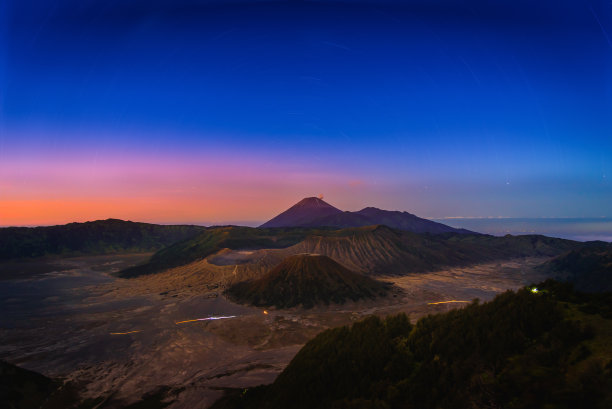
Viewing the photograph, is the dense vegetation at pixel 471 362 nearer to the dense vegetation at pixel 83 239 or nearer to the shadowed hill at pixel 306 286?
the shadowed hill at pixel 306 286

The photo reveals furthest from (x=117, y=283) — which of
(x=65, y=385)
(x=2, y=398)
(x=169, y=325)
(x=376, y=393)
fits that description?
(x=376, y=393)

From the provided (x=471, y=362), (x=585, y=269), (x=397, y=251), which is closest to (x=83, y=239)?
(x=397, y=251)

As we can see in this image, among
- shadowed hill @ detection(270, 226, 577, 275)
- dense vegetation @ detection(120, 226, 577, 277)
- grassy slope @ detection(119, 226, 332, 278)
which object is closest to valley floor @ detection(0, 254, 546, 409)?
grassy slope @ detection(119, 226, 332, 278)

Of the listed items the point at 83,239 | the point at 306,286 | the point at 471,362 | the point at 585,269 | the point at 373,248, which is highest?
the point at 83,239

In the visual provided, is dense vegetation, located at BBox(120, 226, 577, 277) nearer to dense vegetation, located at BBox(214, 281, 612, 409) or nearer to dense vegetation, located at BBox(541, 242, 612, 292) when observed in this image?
dense vegetation, located at BBox(541, 242, 612, 292)

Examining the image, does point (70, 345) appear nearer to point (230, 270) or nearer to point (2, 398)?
point (2, 398)

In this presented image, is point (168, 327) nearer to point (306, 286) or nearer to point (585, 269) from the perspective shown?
point (306, 286)

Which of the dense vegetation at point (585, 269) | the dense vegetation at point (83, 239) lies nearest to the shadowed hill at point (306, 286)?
the dense vegetation at point (585, 269)
